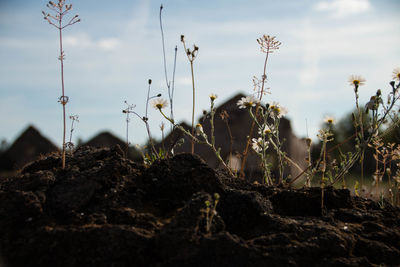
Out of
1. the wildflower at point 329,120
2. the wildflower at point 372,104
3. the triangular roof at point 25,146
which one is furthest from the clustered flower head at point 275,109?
the triangular roof at point 25,146

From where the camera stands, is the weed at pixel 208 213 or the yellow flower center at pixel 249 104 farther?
the yellow flower center at pixel 249 104

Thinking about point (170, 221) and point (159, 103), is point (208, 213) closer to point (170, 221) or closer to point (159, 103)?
point (170, 221)

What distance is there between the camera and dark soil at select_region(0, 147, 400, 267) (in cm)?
203

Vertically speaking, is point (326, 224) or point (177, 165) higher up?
point (177, 165)

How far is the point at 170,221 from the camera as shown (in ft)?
7.14

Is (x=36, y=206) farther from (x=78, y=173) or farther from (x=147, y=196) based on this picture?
(x=147, y=196)

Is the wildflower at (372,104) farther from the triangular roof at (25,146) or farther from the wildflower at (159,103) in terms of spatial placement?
the triangular roof at (25,146)

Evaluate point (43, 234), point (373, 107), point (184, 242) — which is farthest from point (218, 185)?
point (373, 107)

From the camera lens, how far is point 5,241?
216cm

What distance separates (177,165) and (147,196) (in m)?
0.29

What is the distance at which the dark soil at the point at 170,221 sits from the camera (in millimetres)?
2027

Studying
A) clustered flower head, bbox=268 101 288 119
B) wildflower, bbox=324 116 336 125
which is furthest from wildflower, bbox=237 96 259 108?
wildflower, bbox=324 116 336 125

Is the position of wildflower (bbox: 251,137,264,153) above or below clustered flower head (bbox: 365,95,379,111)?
below

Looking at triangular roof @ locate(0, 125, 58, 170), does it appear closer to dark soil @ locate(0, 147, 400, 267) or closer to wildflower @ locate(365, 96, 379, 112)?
dark soil @ locate(0, 147, 400, 267)
